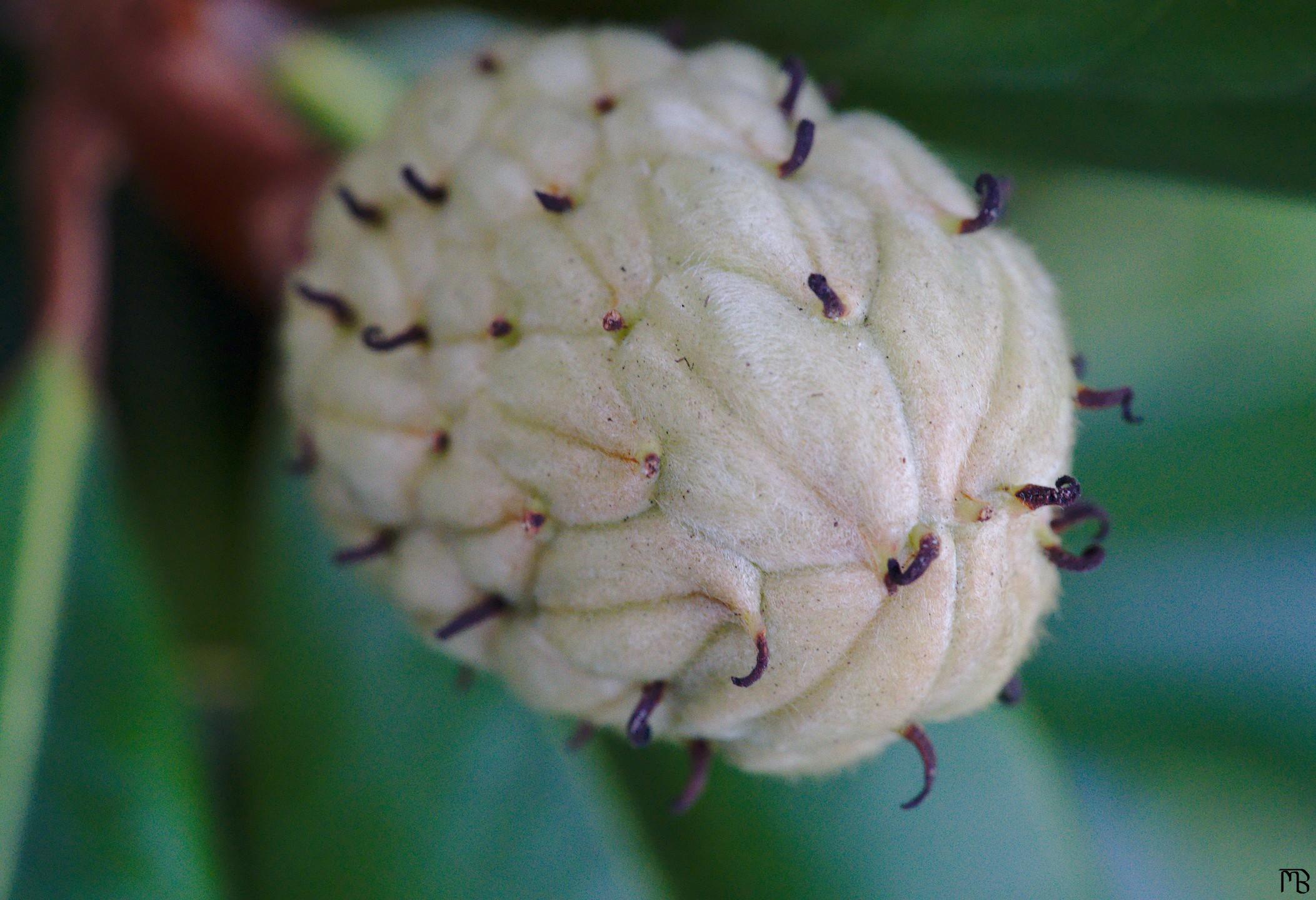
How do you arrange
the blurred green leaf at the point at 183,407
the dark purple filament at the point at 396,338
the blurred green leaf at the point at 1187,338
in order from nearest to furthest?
the dark purple filament at the point at 396,338, the blurred green leaf at the point at 1187,338, the blurred green leaf at the point at 183,407

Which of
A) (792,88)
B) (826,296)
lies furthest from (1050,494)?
(792,88)

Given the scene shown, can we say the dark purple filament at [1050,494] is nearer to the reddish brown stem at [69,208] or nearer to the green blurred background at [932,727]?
the green blurred background at [932,727]

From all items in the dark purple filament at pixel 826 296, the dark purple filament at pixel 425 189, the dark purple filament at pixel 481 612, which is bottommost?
the dark purple filament at pixel 481 612

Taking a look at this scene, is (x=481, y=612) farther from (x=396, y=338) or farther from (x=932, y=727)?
(x=932, y=727)

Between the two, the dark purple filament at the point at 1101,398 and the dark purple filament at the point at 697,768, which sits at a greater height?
the dark purple filament at the point at 1101,398

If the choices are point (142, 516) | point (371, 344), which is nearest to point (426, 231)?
point (371, 344)

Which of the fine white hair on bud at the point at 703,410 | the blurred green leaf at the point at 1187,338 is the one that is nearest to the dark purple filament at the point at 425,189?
the fine white hair on bud at the point at 703,410

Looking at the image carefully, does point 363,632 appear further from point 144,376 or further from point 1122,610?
point 1122,610
